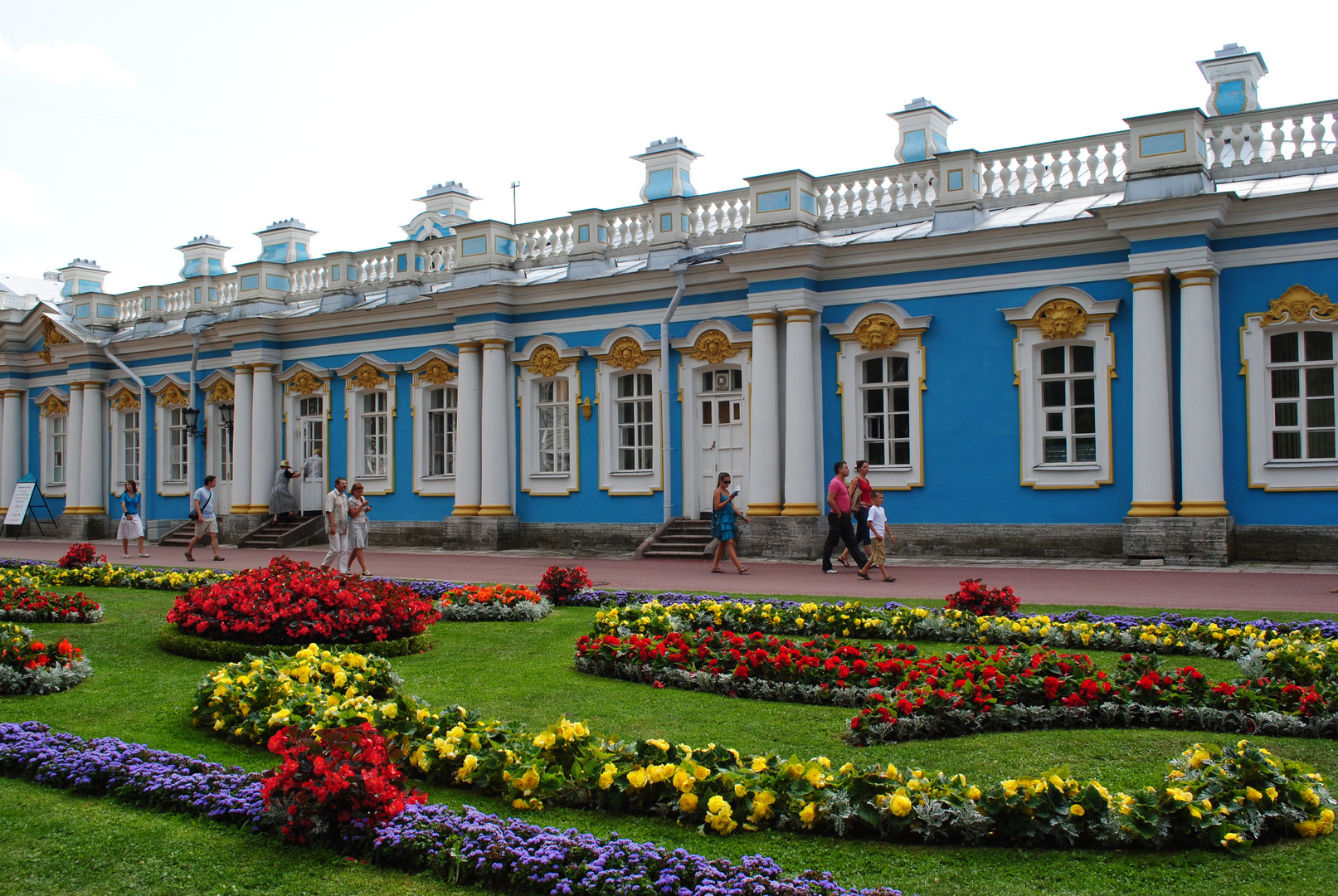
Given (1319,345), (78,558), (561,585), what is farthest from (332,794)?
(1319,345)

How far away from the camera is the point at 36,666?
313 inches

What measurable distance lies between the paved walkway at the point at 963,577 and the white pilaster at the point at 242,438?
5407 mm

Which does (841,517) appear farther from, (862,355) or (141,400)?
(141,400)

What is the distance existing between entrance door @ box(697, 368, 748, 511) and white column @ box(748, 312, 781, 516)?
87cm

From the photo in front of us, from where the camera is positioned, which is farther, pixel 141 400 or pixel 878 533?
pixel 141 400

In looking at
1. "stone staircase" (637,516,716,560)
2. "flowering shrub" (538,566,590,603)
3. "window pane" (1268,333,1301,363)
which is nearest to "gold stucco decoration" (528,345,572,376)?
"stone staircase" (637,516,716,560)

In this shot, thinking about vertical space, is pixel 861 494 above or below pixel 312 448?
below

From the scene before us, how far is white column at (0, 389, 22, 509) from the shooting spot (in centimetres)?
3042

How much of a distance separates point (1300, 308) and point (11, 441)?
3093 centimetres

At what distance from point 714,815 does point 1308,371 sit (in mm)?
13649

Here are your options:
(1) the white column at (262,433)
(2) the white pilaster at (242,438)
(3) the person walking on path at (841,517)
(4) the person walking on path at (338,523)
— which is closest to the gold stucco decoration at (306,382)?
(1) the white column at (262,433)

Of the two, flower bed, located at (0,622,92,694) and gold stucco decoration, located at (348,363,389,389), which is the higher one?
gold stucco decoration, located at (348,363,389,389)

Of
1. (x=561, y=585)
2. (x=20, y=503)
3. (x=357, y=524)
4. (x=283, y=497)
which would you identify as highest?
(x=283, y=497)

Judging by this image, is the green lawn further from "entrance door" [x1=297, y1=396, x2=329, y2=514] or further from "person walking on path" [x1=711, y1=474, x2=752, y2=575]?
"entrance door" [x1=297, y1=396, x2=329, y2=514]
